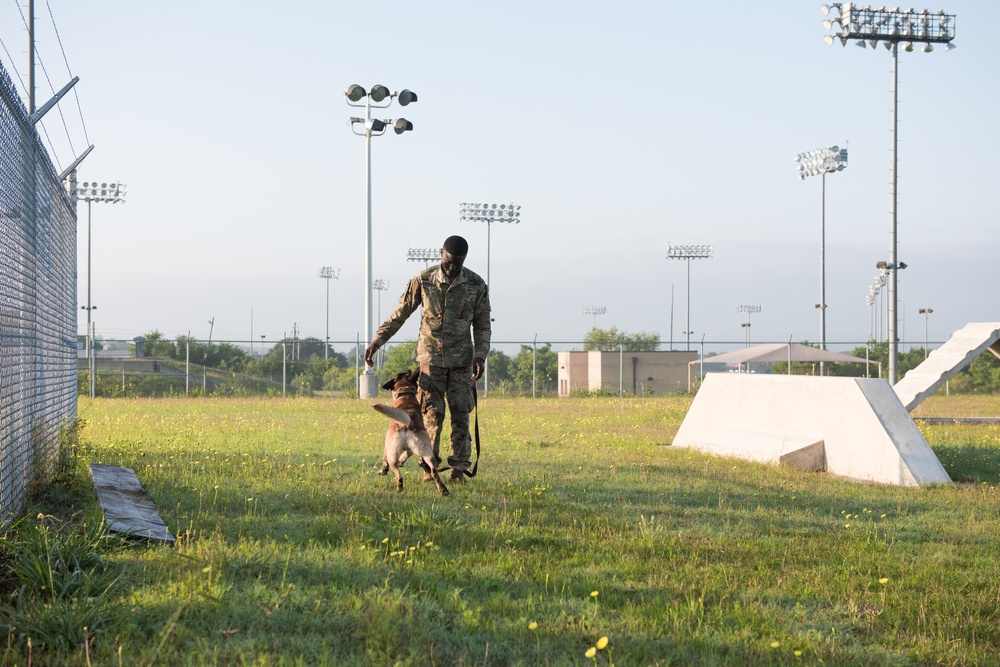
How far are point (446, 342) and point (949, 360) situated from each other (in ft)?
39.7

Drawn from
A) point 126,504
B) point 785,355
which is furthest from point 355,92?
point 785,355

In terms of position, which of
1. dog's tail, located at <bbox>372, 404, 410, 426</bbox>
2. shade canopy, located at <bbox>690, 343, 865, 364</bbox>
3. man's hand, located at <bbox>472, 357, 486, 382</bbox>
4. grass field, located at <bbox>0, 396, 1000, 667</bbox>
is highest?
shade canopy, located at <bbox>690, 343, 865, 364</bbox>

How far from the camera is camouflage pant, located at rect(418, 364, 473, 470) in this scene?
8430 mm

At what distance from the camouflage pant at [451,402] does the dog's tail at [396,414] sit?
665mm

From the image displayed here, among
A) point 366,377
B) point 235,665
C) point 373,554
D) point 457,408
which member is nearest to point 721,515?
point 457,408

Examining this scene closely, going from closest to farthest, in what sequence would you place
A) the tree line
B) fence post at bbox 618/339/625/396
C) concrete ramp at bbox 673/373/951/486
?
concrete ramp at bbox 673/373/951/486 < fence post at bbox 618/339/625/396 < the tree line

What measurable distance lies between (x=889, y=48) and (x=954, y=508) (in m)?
24.9

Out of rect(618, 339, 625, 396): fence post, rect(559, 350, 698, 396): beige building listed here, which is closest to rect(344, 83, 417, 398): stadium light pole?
rect(618, 339, 625, 396): fence post

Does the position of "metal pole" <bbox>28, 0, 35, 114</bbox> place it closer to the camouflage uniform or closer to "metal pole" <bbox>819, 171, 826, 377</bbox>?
the camouflage uniform

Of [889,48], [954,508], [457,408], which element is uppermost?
[889,48]

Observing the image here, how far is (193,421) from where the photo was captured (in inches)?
677

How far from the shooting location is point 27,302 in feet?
23.8

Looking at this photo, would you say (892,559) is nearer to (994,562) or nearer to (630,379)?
→ (994,562)

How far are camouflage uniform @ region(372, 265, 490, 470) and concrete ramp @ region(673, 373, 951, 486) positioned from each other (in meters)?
4.25
